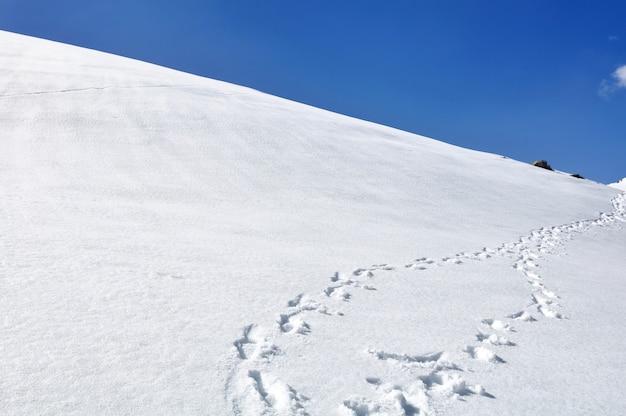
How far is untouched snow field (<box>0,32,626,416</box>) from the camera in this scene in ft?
7.73

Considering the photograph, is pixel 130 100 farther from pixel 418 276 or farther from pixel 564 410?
pixel 564 410

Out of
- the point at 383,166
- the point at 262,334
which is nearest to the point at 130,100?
the point at 383,166

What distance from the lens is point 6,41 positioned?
1856 centimetres

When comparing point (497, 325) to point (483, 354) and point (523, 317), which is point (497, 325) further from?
point (483, 354)

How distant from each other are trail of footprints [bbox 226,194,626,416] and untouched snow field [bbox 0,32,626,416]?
0.01 metres

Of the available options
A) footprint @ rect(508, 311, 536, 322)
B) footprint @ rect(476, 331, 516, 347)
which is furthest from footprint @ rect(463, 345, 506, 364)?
footprint @ rect(508, 311, 536, 322)

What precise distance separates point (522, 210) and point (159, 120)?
896cm

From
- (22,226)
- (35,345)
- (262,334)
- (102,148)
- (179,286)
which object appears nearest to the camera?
(35,345)

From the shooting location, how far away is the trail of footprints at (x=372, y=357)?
227 centimetres

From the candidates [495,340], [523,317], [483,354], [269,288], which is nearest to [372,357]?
[483,354]

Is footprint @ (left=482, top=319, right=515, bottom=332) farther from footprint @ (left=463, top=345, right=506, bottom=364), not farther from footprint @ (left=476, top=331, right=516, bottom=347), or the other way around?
footprint @ (left=463, top=345, right=506, bottom=364)

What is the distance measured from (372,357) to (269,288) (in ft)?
4.02

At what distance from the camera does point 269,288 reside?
3783 millimetres

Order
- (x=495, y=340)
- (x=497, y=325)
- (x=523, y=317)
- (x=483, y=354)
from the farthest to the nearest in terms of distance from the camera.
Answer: (x=523, y=317)
(x=497, y=325)
(x=495, y=340)
(x=483, y=354)
